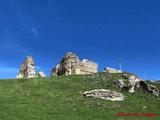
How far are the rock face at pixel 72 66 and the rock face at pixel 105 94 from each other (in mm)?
32762

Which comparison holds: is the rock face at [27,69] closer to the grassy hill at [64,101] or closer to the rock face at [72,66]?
the rock face at [72,66]

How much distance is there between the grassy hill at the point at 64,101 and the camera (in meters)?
47.3

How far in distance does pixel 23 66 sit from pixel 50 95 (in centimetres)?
4122

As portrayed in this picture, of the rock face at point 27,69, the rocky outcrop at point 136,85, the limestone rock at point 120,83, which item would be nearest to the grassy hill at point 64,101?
the limestone rock at point 120,83

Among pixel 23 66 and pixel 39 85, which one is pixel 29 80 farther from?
pixel 23 66

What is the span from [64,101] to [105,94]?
22.2 ft

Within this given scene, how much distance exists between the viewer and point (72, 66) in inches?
3629

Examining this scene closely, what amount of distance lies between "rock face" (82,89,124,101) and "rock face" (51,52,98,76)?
1290 inches

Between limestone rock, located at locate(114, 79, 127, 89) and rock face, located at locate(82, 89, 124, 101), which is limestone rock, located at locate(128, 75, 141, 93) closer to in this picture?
limestone rock, located at locate(114, 79, 127, 89)

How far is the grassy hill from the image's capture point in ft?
155

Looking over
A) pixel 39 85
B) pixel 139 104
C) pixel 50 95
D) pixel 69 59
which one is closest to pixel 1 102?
pixel 50 95

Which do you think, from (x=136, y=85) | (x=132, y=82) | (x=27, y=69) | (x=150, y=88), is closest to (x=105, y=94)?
(x=132, y=82)

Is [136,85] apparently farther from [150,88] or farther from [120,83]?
[120,83]

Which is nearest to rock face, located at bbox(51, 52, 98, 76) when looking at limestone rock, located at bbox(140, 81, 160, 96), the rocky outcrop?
the rocky outcrop
